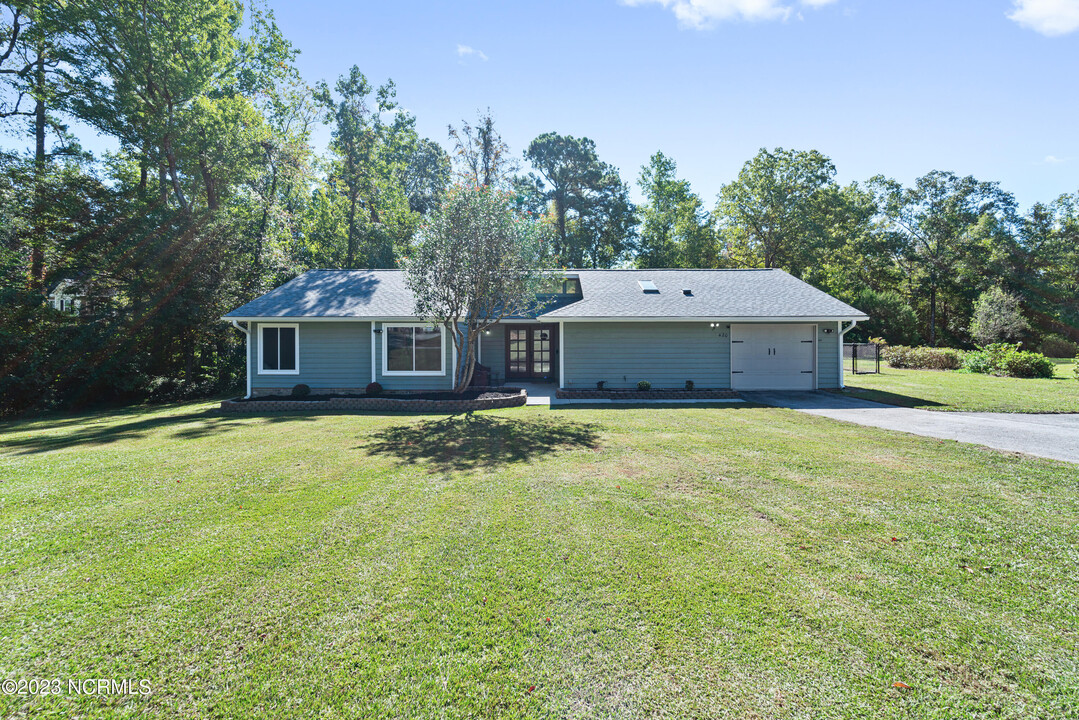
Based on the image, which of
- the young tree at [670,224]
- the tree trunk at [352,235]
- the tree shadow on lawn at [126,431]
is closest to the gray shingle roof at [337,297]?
the tree shadow on lawn at [126,431]

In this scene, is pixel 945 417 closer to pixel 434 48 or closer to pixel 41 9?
pixel 434 48

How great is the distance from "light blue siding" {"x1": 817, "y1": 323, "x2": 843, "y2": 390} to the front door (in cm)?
788

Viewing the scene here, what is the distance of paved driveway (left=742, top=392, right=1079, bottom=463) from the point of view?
653 centimetres

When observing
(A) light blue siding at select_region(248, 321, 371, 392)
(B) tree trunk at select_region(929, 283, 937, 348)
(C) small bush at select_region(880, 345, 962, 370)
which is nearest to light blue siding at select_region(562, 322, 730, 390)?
(A) light blue siding at select_region(248, 321, 371, 392)

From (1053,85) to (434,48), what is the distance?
16.2 metres

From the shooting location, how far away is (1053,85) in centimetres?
1116

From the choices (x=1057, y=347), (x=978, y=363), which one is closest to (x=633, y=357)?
(x=978, y=363)

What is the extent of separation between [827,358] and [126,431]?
16.8 meters

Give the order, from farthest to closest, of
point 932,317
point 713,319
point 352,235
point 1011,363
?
point 932,317 → point 352,235 → point 1011,363 → point 713,319

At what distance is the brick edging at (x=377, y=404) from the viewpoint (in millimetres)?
10375

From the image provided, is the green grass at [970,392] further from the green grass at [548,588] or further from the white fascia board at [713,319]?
the green grass at [548,588]

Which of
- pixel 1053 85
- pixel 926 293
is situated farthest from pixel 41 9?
pixel 926 293

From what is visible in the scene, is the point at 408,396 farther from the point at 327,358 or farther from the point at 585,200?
the point at 585,200

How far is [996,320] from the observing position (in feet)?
78.8
